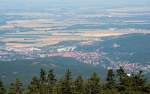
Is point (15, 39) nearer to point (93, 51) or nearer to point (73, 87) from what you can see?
point (93, 51)

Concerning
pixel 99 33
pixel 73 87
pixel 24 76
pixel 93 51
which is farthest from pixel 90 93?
pixel 99 33

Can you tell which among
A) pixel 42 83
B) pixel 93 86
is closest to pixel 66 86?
pixel 93 86

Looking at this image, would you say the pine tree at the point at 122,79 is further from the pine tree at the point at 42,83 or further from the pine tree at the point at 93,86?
the pine tree at the point at 42,83

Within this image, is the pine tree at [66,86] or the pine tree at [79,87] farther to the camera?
the pine tree at [66,86]

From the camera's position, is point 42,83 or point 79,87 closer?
point 79,87

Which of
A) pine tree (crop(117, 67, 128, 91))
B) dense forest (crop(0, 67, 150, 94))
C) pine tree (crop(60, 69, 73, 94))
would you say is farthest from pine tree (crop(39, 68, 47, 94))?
pine tree (crop(117, 67, 128, 91))

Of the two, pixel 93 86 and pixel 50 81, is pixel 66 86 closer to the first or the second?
pixel 93 86

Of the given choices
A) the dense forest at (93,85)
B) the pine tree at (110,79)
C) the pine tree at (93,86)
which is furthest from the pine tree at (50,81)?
the pine tree at (110,79)

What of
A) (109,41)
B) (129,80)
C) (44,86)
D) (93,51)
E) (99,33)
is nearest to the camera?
(129,80)

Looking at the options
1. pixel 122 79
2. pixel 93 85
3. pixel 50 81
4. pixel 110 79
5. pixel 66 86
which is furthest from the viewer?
pixel 50 81

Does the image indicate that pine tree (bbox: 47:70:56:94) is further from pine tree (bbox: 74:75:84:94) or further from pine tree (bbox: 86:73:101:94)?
pine tree (bbox: 86:73:101:94)

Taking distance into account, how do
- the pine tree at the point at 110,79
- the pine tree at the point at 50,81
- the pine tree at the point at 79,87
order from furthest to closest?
the pine tree at the point at 50,81
the pine tree at the point at 110,79
the pine tree at the point at 79,87
